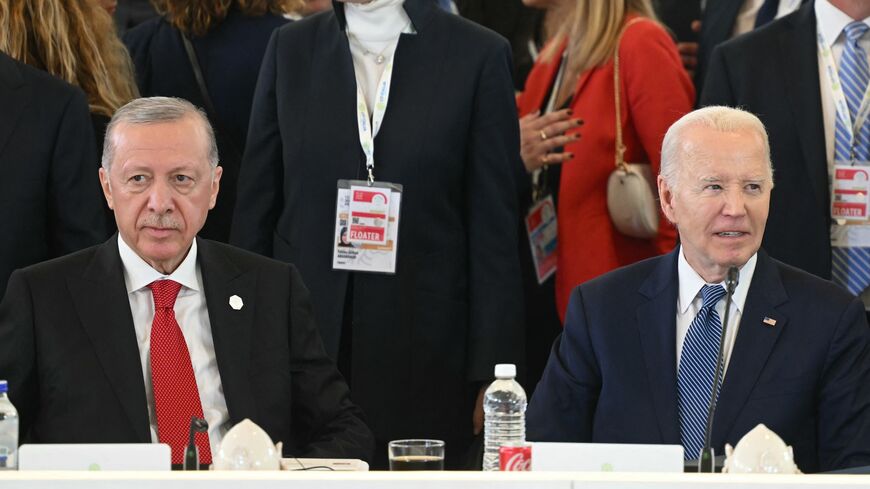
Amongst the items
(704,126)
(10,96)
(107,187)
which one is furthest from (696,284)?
(10,96)

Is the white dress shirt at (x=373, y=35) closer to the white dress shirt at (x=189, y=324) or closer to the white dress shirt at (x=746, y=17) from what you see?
the white dress shirt at (x=189, y=324)

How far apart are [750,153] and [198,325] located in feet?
4.59

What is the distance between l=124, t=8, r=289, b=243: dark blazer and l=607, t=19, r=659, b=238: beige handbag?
1.27m

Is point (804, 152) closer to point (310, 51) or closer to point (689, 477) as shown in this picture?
point (310, 51)

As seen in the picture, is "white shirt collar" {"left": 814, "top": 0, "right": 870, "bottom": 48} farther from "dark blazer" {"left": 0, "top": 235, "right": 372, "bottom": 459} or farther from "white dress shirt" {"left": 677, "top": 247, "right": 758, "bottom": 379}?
"dark blazer" {"left": 0, "top": 235, "right": 372, "bottom": 459}

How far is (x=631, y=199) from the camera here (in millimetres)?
4895

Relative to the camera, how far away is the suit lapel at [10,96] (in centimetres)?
419

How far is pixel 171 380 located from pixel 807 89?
2.26 metres

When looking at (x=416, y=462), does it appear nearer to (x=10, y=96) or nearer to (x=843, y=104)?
(x=10, y=96)

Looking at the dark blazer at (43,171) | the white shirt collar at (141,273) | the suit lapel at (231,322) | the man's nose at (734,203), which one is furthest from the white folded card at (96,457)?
the dark blazer at (43,171)

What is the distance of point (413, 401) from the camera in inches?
178

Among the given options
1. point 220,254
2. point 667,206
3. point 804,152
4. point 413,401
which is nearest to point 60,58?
point 220,254

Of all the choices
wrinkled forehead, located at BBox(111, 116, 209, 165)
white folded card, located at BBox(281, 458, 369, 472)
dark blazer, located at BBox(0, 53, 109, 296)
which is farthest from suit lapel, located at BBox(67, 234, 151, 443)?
dark blazer, located at BBox(0, 53, 109, 296)

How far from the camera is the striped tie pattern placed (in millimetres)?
3451
